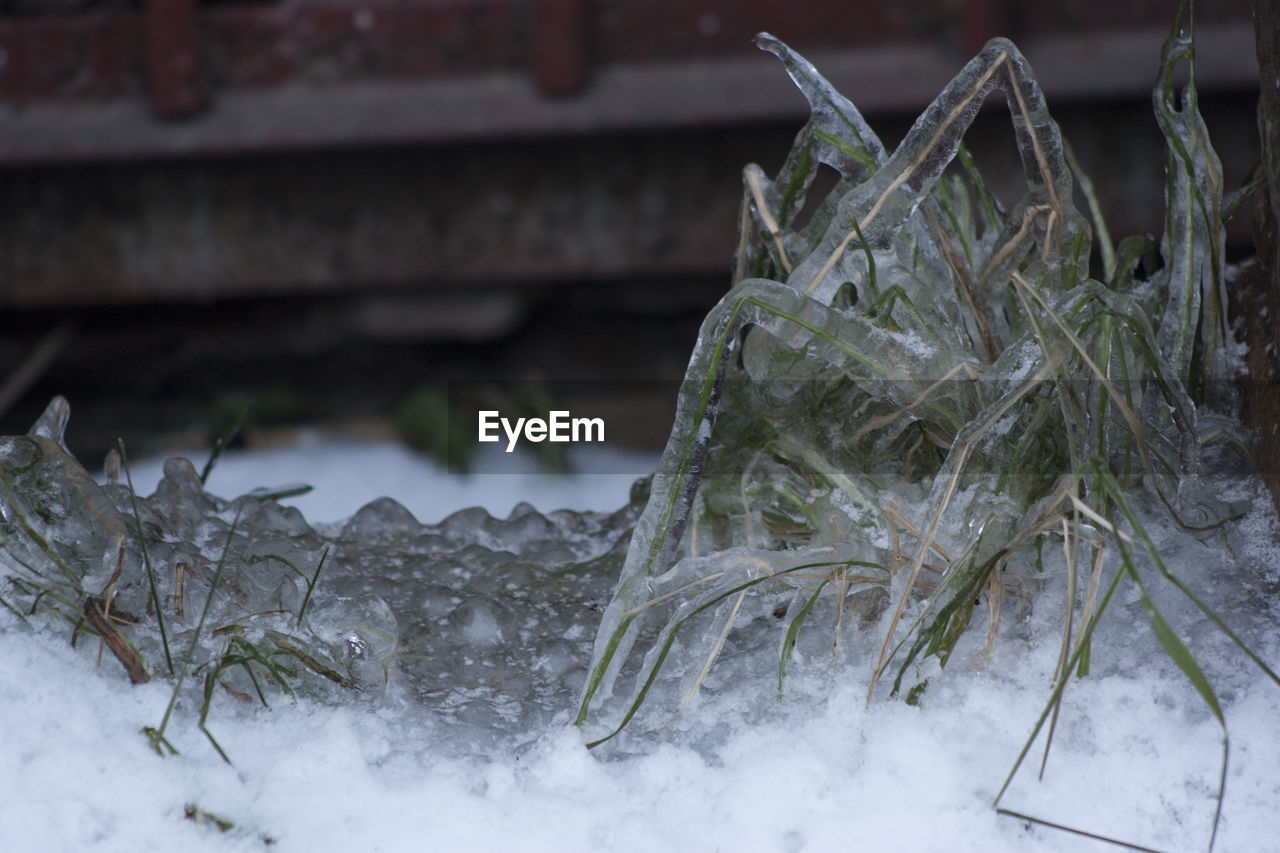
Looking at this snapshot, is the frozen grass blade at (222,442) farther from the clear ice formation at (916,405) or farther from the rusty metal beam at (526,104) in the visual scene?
the rusty metal beam at (526,104)

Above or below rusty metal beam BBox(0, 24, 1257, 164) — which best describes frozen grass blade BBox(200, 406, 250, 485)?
below

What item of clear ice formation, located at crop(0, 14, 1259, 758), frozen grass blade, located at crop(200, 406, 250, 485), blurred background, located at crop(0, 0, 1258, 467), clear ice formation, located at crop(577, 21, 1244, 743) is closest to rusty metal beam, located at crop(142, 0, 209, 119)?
blurred background, located at crop(0, 0, 1258, 467)

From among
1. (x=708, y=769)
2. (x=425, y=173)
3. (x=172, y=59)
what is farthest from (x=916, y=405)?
(x=172, y=59)

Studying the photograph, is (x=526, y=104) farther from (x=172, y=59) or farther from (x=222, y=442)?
(x=222, y=442)

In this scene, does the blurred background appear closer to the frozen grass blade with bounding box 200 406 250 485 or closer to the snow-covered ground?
the frozen grass blade with bounding box 200 406 250 485

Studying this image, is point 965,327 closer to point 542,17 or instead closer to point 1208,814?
point 1208,814

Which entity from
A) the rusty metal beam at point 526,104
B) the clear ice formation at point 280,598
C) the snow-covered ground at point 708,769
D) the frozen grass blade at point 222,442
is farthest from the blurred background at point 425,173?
the snow-covered ground at point 708,769
